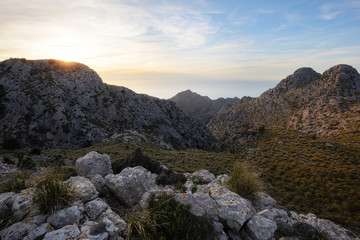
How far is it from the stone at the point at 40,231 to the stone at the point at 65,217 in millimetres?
162

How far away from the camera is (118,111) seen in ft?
190

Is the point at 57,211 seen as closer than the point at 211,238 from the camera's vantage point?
Yes

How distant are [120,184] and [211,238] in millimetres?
4506

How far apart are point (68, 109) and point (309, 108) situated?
82.1 m

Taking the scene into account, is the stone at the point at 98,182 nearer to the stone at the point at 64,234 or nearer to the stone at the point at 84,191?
the stone at the point at 84,191

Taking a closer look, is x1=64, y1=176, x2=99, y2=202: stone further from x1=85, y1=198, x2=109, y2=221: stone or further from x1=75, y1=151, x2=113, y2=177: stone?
x1=75, y1=151, x2=113, y2=177: stone

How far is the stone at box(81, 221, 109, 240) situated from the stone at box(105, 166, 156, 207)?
7.83 feet

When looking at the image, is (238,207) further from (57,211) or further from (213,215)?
(57,211)

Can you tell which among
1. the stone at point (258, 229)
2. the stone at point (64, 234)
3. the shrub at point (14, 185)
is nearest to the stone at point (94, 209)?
the stone at point (64, 234)

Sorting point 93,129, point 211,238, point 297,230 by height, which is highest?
point 211,238

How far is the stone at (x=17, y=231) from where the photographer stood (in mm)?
4953

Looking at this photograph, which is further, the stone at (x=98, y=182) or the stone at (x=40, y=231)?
the stone at (x=98, y=182)

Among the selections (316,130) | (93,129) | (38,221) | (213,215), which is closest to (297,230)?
(213,215)

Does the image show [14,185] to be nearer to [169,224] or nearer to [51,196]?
[51,196]
